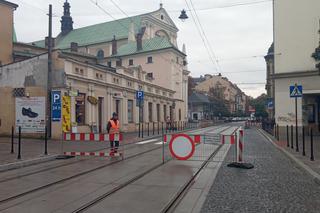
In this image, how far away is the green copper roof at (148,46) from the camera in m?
56.7

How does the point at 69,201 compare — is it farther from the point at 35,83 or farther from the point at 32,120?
the point at 35,83

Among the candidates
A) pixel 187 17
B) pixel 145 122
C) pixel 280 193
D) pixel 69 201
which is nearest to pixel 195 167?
pixel 280 193

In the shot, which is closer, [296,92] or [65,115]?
[296,92]

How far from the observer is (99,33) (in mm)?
74125

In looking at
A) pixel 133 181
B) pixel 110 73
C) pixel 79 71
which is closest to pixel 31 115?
pixel 79 71

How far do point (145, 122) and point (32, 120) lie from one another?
22208 mm

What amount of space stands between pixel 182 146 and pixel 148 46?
4794cm

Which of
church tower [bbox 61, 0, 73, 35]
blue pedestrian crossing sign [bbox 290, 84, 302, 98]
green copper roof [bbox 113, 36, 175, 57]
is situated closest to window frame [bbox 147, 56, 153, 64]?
green copper roof [bbox 113, 36, 175, 57]

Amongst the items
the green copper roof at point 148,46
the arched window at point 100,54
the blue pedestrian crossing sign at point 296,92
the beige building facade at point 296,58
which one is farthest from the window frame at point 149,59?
the blue pedestrian crossing sign at point 296,92

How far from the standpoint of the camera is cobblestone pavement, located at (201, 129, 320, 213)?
639 cm

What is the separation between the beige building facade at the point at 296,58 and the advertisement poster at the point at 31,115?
54.1 ft

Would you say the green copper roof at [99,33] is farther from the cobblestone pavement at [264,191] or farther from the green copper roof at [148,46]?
the cobblestone pavement at [264,191]

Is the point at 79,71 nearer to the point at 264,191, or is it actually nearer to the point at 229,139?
the point at 229,139

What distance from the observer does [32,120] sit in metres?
17.8
